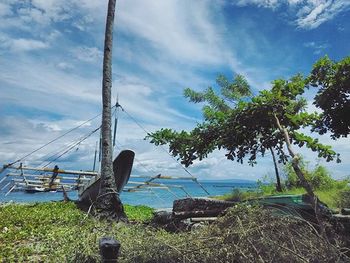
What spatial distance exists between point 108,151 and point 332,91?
6678 mm

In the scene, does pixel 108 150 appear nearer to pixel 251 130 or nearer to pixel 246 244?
Answer: pixel 251 130

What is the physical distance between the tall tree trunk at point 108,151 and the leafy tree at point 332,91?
236 inches

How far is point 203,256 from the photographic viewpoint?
399 cm

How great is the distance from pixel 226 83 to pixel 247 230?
2260 cm

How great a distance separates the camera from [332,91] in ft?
24.5

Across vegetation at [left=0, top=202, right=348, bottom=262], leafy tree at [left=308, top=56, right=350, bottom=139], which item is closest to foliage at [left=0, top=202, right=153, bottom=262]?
vegetation at [left=0, top=202, right=348, bottom=262]

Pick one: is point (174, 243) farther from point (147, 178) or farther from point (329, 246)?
point (147, 178)

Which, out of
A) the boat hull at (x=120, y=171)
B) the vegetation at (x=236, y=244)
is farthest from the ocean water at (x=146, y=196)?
the vegetation at (x=236, y=244)

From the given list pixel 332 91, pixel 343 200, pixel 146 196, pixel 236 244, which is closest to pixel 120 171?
pixel 332 91

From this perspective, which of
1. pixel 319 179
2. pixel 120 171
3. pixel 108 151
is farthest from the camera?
pixel 319 179

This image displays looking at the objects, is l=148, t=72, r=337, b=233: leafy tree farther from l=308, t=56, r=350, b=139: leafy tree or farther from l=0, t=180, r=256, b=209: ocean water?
l=0, t=180, r=256, b=209: ocean water

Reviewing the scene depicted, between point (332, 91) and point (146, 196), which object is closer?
point (332, 91)

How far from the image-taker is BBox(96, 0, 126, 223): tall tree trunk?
424 inches

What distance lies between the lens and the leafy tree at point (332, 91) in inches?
286
